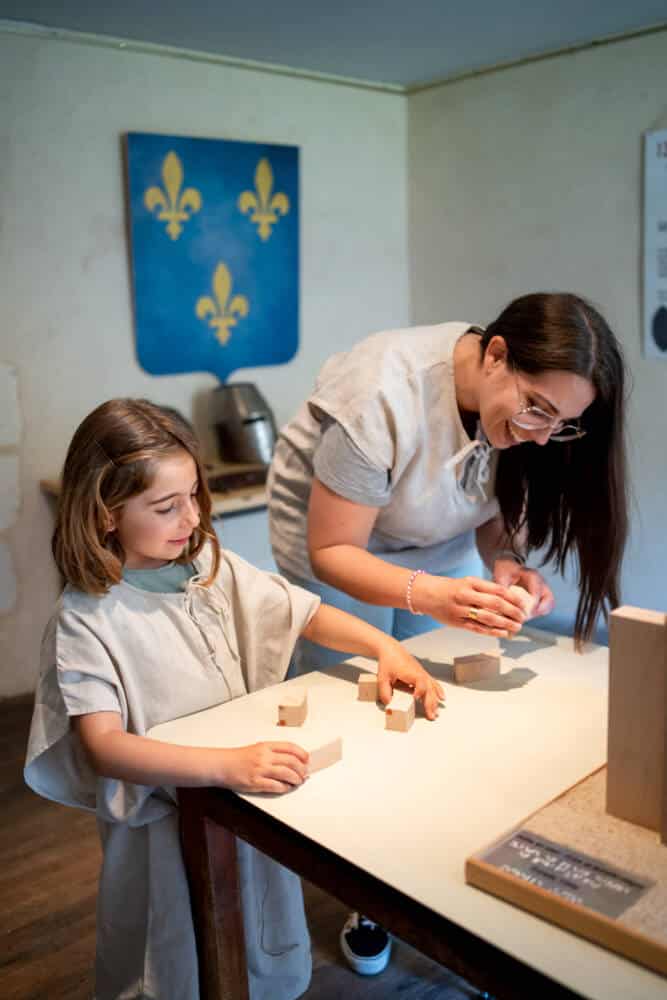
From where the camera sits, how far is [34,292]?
129 inches

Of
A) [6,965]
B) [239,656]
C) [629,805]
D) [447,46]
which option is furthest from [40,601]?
[629,805]

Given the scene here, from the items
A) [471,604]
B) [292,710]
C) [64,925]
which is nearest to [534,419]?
[471,604]

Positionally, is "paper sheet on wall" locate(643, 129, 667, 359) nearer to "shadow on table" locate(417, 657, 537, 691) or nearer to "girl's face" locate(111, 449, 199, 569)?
"shadow on table" locate(417, 657, 537, 691)

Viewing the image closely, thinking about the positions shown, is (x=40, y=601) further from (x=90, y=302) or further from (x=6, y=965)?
(x=6, y=965)

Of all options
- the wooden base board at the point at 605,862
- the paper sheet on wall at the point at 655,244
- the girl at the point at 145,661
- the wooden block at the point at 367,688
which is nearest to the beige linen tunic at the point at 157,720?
the girl at the point at 145,661

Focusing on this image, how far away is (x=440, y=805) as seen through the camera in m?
1.19

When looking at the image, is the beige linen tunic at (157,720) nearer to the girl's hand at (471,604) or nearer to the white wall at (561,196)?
the girl's hand at (471,604)

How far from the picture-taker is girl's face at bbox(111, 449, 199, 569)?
4.81 ft

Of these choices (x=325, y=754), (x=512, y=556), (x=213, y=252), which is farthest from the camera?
(x=213, y=252)

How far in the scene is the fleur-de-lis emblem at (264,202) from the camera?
Answer: 12.2 ft

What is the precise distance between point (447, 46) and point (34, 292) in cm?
177

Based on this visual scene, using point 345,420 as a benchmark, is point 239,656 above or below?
below

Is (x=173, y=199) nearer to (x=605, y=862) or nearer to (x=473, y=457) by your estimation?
(x=473, y=457)

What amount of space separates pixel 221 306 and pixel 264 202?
0.46 metres
